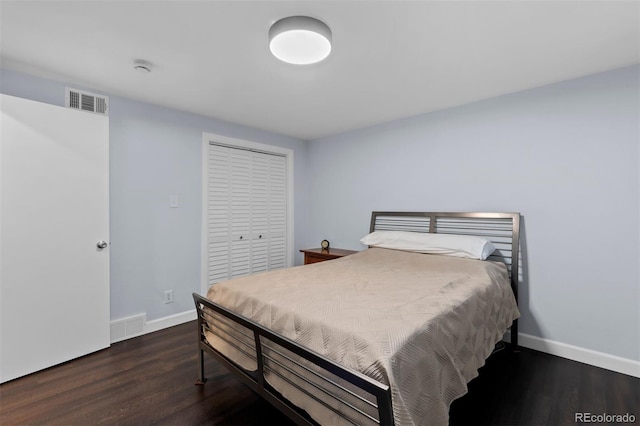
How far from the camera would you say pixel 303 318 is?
1459 millimetres

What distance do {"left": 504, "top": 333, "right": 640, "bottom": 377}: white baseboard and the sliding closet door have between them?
115 inches

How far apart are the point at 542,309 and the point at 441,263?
37.3 inches

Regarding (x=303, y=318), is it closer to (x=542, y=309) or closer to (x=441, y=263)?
(x=441, y=263)

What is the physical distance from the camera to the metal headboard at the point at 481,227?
2594 millimetres

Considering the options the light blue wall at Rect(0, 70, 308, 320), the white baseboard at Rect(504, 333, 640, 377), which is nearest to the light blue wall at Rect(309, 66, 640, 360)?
the white baseboard at Rect(504, 333, 640, 377)

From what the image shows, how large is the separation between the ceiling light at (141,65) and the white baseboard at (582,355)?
12.3 feet

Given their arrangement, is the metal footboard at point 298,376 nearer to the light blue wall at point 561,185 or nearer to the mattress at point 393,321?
the mattress at point 393,321

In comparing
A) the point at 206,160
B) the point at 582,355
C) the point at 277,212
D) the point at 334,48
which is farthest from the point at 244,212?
the point at 582,355

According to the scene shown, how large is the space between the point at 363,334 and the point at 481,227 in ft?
7.16

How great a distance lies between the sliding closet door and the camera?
3539 mm

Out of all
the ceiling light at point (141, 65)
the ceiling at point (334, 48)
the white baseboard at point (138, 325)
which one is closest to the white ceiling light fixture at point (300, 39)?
the ceiling at point (334, 48)

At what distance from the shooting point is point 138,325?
9.46 ft

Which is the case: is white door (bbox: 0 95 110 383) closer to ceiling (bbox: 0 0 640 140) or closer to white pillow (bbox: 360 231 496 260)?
ceiling (bbox: 0 0 640 140)

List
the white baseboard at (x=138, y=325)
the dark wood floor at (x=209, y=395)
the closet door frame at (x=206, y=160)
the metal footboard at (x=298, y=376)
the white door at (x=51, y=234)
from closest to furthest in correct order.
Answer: the metal footboard at (x=298, y=376) < the dark wood floor at (x=209, y=395) < the white door at (x=51, y=234) < the white baseboard at (x=138, y=325) < the closet door frame at (x=206, y=160)
